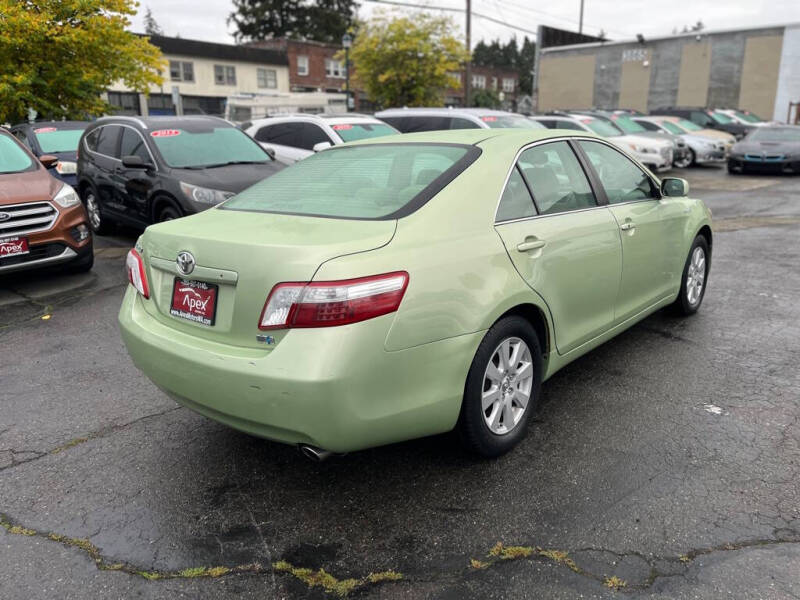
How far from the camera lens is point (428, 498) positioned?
9.82ft

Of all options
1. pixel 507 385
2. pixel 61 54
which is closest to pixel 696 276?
pixel 507 385

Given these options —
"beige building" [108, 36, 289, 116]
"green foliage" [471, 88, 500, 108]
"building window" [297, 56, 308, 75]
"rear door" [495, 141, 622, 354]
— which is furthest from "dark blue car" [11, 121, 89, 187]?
"green foliage" [471, 88, 500, 108]

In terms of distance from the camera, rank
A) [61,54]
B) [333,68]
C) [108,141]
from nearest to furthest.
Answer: [108,141], [61,54], [333,68]

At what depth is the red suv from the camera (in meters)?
6.19

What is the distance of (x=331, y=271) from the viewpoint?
256 cm

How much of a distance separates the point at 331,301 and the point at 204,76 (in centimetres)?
4607

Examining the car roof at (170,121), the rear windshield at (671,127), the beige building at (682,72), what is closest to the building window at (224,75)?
the beige building at (682,72)

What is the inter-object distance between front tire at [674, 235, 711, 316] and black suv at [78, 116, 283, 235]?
4815 millimetres

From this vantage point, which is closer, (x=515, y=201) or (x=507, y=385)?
(x=507, y=385)

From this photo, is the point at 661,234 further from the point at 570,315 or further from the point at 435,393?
the point at 435,393

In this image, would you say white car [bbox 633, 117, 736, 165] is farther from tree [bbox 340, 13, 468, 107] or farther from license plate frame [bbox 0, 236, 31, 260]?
license plate frame [bbox 0, 236, 31, 260]

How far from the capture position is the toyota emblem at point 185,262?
9.48 ft

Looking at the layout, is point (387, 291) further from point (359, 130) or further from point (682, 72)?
point (682, 72)

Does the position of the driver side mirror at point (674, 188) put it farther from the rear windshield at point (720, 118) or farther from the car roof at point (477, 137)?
the rear windshield at point (720, 118)
